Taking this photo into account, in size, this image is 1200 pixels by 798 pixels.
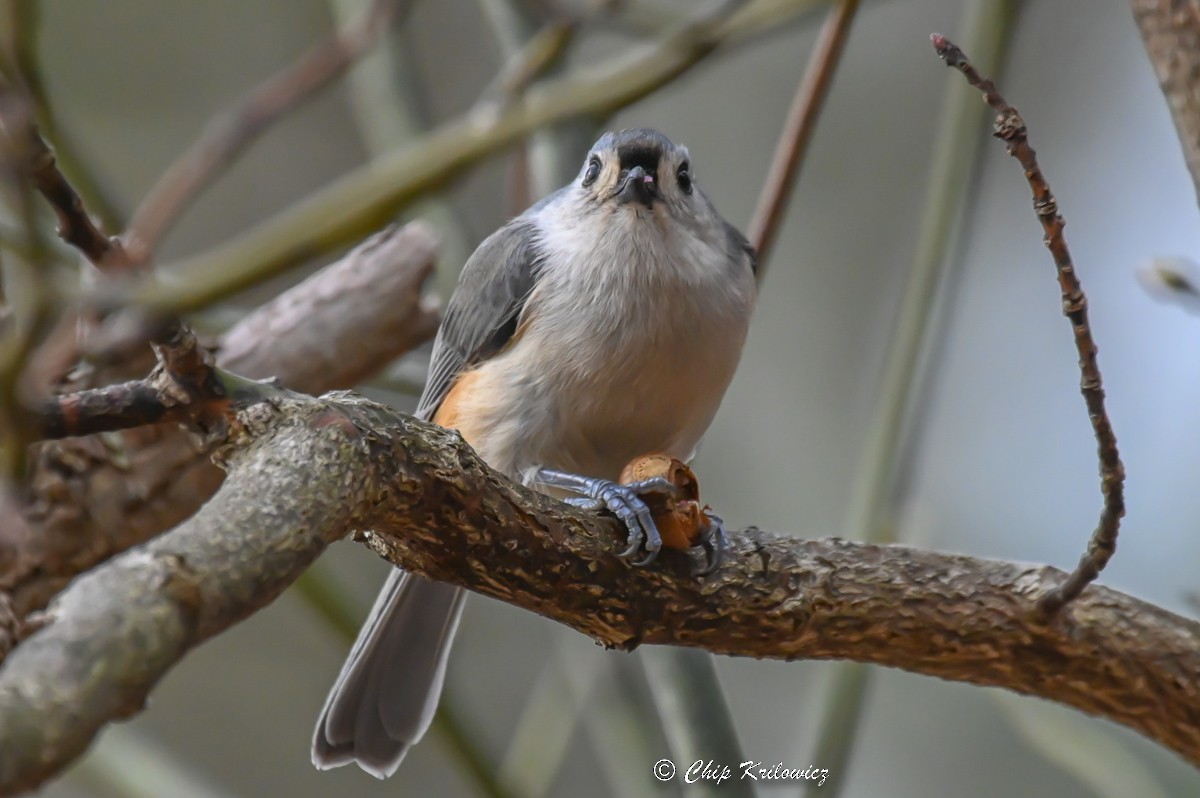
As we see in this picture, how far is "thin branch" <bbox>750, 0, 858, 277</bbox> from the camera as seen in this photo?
2.70 meters

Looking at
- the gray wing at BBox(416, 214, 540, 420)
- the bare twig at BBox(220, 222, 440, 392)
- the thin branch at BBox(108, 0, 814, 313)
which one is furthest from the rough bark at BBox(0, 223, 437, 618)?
the thin branch at BBox(108, 0, 814, 313)

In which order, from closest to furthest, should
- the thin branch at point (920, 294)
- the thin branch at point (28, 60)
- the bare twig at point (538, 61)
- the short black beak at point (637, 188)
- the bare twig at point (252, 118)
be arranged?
the thin branch at point (28, 60), the bare twig at point (252, 118), the short black beak at point (637, 188), the bare twig at point (538, 61), the thin branch at point (920, 294)

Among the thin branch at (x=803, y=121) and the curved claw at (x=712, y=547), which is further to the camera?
the thin branch at (x=803, y=121)

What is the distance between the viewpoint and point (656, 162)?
2.72 m

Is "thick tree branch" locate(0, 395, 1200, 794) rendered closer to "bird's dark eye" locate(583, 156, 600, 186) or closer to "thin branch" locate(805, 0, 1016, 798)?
"thin branch" locate(805, 0, 1016, 798)

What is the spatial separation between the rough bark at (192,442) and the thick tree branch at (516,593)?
3.83ft

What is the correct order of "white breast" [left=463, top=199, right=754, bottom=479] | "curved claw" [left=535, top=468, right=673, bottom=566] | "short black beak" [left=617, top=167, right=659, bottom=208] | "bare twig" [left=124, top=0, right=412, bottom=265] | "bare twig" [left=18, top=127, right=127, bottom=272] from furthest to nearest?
"short black beak" [left=617, top=167, right=659, bottom=208]
"white breast" [left=463, top=199, right=754, bottom=479]
"bare twig" [left=124, top=0, right=412, bottom=265]
"curved claw" [left=535, top=468, right=673, bottom=566]
"bare twig" [left=18, top=127, right=127, bottom=272]

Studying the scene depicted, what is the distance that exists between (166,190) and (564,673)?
185cm

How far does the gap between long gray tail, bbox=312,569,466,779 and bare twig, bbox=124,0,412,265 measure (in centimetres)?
93

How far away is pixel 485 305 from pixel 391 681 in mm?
876

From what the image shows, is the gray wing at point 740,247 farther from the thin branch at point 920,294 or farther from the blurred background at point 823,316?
the blurred background at point 823,316

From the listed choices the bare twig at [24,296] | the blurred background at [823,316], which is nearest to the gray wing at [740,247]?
the bare twig at [24,296]

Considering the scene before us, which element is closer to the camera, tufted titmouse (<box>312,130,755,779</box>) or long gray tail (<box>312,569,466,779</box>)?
tufted titmouse (<box>312,130,755,779</box>)

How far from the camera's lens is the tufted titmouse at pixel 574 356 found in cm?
252
